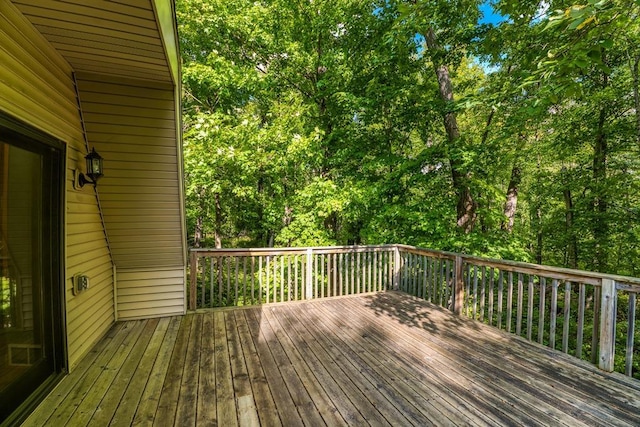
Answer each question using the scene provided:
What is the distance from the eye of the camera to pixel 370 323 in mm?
3539

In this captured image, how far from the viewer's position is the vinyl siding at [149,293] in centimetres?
373

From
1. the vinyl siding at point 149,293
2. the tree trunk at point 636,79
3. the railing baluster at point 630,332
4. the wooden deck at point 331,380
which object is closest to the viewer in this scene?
the wooden deck at point 331,380

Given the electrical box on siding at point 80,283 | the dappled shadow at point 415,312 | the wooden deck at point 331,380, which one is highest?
the electrical box on siding at point 80,283

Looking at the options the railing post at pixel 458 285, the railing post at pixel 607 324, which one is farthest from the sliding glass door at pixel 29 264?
the railing post at pixel 607 324

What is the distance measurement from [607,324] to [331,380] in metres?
2.46

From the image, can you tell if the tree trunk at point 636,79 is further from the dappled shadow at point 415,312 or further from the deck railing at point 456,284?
the dappled shadow at point 415,312

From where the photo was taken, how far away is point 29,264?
6.93 feet

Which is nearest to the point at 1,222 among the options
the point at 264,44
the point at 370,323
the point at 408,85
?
the point at 370,323

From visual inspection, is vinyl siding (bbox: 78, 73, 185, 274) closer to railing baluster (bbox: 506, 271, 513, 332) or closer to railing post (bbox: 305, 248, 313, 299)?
railing post (bbox: 305, 248, 313, 299)

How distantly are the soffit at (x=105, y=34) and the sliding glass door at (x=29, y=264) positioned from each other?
680 millimetres

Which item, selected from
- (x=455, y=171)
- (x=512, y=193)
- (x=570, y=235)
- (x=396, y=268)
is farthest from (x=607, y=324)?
(x=512, y=193)

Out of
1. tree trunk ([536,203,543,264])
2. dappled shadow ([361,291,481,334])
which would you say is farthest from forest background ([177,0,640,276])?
dappled shadow ([361,291,481,334])

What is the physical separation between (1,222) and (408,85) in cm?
627

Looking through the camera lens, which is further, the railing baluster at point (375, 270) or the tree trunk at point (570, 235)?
the tree trunk at point (570, 235)
